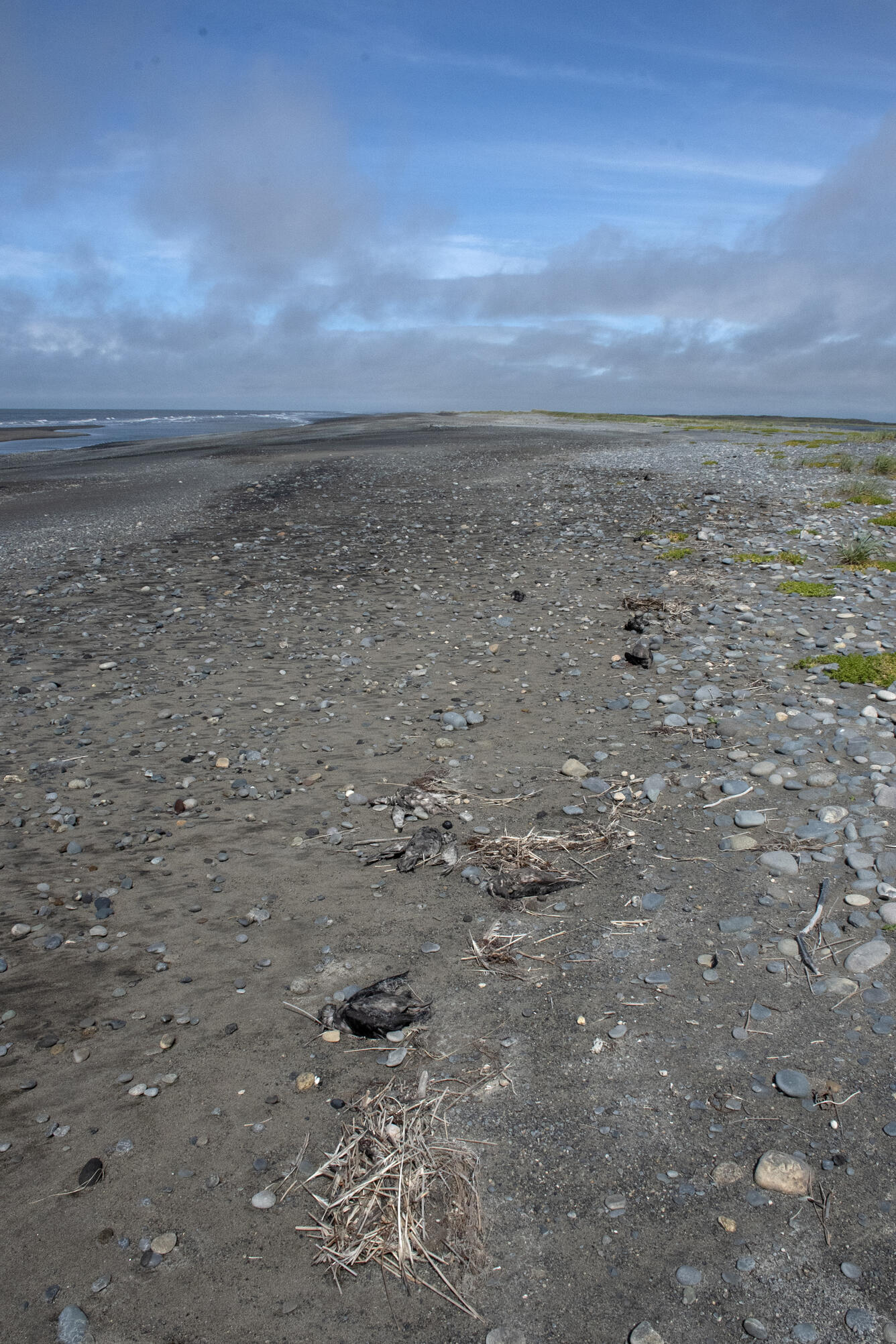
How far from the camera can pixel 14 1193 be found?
3.90 meters

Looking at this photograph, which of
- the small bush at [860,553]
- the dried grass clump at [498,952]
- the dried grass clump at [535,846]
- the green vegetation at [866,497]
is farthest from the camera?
the green vegetation at [866,497]

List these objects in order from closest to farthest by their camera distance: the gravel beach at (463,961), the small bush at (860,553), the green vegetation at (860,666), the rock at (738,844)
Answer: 1. the gravel beach at (463,961)
2. the rock at (738,844)
3. the green vegetation at (860,666)
4. the small bush at (860,553)

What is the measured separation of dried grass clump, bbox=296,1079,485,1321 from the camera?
3508 mm

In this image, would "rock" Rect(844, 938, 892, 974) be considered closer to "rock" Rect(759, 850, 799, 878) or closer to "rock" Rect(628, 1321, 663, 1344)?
"rock" Rect(759, 850, 799, 878)

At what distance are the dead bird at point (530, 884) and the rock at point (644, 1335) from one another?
3025 millimetres

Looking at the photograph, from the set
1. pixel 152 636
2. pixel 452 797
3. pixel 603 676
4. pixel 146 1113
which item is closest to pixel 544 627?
pixel 603 676

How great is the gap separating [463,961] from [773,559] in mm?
12081

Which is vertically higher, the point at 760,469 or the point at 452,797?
the point at 760,469

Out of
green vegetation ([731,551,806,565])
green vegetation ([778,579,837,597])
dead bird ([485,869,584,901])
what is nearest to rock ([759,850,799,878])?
dead bird ([485,869,584,901])

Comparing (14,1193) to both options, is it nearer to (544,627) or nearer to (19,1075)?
(19,1075)

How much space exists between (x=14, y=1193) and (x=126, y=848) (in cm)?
325

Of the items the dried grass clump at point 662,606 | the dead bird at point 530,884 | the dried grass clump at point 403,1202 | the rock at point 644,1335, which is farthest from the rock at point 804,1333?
the dried grass clump at point 662,606

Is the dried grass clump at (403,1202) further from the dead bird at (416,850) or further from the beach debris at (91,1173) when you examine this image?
the dead bird at (416,850)

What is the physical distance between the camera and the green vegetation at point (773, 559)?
571 inches
